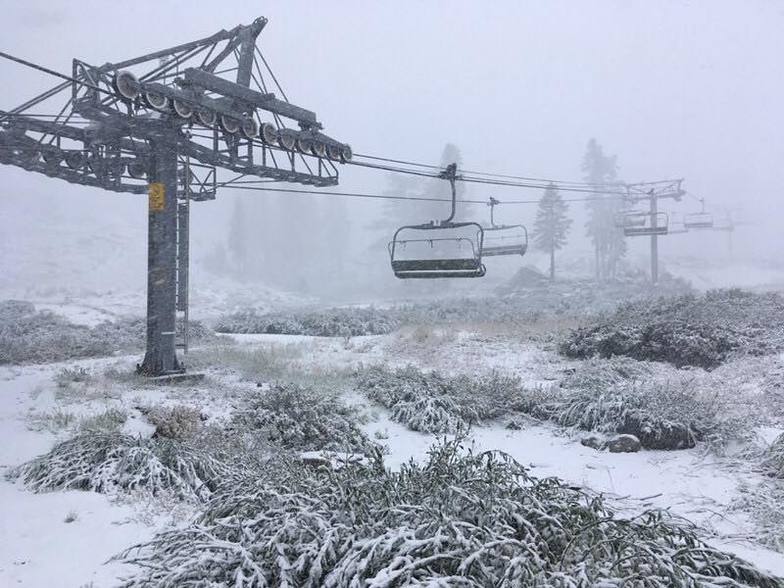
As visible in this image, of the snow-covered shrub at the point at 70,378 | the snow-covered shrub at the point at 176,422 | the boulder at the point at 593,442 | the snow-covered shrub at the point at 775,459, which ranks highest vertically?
the snow-covered shrub at the point at 70,378

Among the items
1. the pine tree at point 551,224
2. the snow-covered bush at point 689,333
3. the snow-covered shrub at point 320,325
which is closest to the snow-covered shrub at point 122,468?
the snow-covered bush at point 689,333

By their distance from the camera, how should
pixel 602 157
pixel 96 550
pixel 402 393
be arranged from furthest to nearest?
1. pixel 602 157
2. pixel 402 393
3. pixel 96 550

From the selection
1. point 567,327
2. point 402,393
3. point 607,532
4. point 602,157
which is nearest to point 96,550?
point 607,532

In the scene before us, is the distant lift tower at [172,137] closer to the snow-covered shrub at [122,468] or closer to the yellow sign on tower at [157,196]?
the yellow sign on tower at [157,196]

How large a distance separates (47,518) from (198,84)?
907 cm

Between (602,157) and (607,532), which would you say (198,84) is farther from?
(602,157)

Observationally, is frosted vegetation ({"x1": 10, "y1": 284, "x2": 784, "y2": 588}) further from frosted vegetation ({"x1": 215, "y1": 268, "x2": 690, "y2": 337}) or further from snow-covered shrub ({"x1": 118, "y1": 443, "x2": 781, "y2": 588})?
frosted vegetation ({"x1": 215, "y1": 268, "x2": 690, "y2": 337})

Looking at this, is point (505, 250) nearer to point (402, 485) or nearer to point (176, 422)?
point (176, 422)

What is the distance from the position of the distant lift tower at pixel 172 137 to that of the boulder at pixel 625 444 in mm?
9266

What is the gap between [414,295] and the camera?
5638 cm

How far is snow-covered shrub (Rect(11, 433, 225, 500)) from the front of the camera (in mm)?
6148

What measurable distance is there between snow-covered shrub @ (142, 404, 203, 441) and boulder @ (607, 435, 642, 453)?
21.3ft

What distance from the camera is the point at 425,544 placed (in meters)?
3.55

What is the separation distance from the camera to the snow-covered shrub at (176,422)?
798cm
